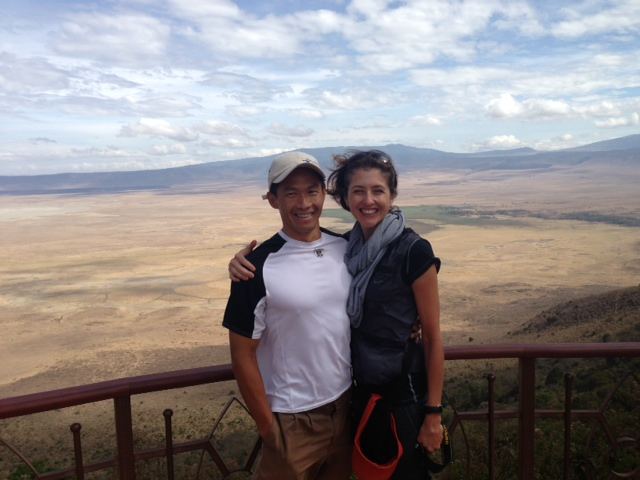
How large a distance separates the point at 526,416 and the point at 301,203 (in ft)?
4.90

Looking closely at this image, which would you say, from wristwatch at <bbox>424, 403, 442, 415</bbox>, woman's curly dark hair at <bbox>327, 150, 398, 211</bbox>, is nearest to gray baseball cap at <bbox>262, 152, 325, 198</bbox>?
woman's curly dark hair at <bbox>327, 150, 398, 211</bbox>

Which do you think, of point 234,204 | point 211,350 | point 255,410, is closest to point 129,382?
point 255,410

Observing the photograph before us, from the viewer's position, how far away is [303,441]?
228 cm

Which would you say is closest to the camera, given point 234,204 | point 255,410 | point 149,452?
point 255,410

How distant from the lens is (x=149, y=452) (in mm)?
2514

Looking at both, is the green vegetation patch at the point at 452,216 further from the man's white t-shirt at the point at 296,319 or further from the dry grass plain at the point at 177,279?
the man's white t-shirt at the point at 296,319

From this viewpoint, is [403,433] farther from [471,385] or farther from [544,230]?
[544,230]

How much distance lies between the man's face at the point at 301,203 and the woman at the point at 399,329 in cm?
19

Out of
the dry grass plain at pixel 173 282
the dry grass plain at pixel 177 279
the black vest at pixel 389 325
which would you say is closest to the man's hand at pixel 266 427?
the black vest at pixel 389 325

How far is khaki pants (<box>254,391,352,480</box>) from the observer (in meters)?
2.25

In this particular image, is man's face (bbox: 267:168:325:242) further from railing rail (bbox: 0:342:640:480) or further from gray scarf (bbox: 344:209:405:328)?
railing rail (bbox: 0:342:640:480)

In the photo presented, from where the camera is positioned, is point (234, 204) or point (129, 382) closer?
point (129, 382)

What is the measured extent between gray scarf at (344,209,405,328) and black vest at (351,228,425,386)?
31 millimetres

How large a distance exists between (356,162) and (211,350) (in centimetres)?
2375
